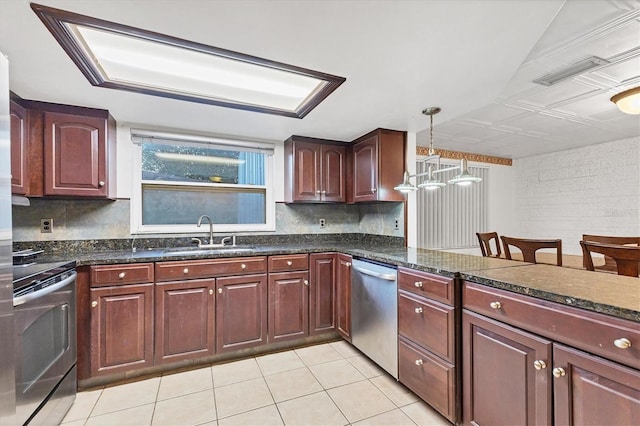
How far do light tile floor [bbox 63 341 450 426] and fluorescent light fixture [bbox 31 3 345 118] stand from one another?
2104mm

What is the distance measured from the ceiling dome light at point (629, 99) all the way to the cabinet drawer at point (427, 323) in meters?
2.32

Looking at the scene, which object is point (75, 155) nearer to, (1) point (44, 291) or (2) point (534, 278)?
(1) point (44, 291)

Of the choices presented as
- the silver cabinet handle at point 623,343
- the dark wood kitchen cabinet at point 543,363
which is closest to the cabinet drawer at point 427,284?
the dark wood kitchen cabinet at point 543,363

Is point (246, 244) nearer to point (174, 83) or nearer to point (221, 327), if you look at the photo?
point (221, 327)

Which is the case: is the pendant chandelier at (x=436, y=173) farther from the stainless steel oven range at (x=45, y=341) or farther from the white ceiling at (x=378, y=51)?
the stainless steel oven range at (x=45, y=341)

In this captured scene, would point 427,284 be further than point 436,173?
No

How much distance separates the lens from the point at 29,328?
4.92 ft

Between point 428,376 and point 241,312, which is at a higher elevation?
point 241,312

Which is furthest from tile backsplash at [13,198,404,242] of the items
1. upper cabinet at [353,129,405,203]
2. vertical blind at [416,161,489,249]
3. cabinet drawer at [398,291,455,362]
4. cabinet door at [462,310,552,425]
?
cabinet door at [462,310,552,425]

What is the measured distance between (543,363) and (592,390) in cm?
16

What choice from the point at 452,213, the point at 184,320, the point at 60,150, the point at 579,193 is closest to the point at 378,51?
the point at 184,320

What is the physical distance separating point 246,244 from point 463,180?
2194 mm

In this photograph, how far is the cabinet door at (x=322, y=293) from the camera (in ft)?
9.16

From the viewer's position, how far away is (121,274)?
2.14m
